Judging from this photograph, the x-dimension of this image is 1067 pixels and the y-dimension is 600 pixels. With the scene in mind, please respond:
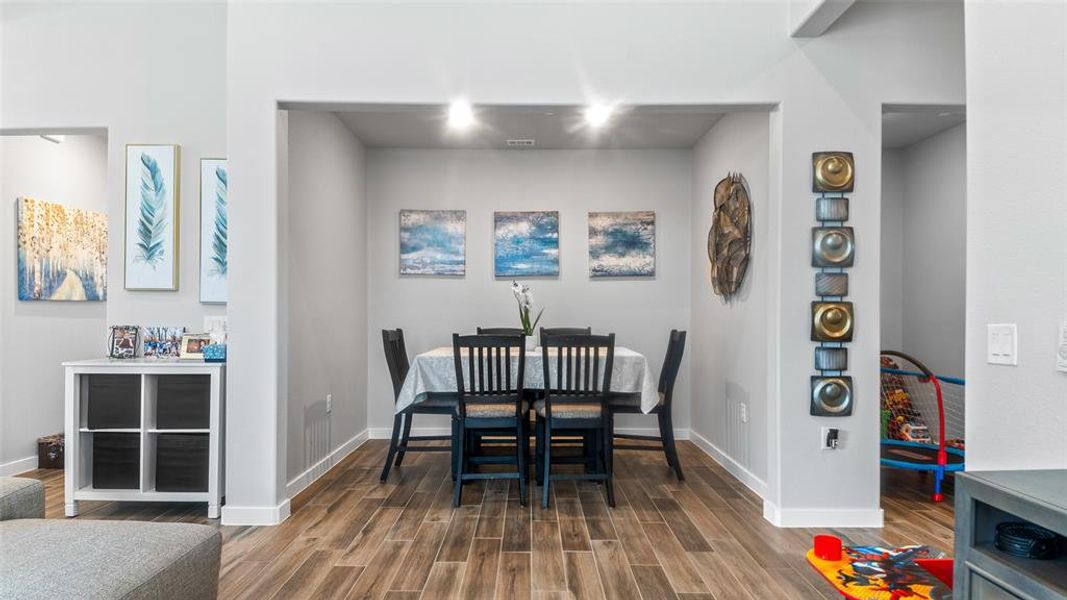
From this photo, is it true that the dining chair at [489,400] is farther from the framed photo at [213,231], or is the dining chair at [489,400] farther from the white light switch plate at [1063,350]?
the white light switch plate at [1063,350]

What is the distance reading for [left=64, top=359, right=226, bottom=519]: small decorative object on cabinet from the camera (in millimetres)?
2939

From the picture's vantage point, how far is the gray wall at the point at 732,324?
11.1ft

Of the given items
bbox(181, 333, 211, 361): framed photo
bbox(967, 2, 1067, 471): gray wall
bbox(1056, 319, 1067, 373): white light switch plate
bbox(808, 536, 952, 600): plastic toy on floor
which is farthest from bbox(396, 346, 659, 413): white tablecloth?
bbox(1056, 319, 1067, 373): white light switch plate

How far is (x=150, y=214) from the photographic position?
11.1 feet

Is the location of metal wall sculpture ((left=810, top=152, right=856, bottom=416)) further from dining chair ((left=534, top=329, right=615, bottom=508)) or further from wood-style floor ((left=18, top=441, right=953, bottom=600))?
dining chair ((left=534, top=329, right=615, bottom=508))

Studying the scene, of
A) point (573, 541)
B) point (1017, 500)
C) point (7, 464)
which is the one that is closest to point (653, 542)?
point (573, 541)

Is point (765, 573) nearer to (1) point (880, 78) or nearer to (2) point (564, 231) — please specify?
(1) point (880, 78)

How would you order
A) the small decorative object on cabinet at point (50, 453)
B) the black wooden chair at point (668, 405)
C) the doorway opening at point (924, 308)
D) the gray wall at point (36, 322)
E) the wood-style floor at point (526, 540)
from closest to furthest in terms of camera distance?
the wood-style floor at point (526, 540) → the doorway opening at point (924, 308) → the black wooden chair at point (668, 405) → the gray wall at point (36, 322) → the small decorative object on cabinet at point (50, 453)

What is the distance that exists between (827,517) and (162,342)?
3787 millimetres

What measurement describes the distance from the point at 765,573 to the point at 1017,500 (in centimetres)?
157

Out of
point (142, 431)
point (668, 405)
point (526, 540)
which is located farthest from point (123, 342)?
point (668, 405)

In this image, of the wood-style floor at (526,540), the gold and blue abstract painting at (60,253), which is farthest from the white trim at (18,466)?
the gold and blue abstract painting at (60,253)

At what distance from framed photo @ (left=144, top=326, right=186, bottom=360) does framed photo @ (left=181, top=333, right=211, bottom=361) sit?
93 millimetres

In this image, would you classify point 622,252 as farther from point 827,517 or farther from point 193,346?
point 193,346
